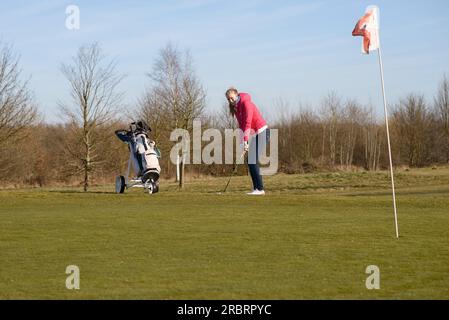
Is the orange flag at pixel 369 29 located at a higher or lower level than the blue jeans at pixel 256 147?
higher

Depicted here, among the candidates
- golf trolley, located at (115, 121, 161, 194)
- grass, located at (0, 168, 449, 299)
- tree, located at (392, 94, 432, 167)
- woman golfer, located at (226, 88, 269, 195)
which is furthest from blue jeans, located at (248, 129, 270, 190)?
tree, located at (392, 94, 432, 167)

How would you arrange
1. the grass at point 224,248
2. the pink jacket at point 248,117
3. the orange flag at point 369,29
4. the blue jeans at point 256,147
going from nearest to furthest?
the grass at point 224,248, the orange flag at point 369,29, the pink jacket at point 248,117, the blue jeans at point 256,147

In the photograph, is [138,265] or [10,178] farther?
[10,178]

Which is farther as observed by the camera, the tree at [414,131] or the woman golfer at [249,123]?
the tree at [414,131]

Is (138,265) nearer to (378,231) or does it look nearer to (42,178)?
(378,231)

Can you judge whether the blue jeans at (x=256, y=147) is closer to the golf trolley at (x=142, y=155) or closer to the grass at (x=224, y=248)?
the grass at (x=224, y=248)

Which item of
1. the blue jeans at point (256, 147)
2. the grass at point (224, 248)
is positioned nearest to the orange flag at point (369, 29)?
the grass at point (224, 248)

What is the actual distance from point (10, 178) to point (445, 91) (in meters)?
52.4

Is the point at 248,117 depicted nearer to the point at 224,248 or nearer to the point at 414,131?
the point at 224,248

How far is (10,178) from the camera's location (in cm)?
5469

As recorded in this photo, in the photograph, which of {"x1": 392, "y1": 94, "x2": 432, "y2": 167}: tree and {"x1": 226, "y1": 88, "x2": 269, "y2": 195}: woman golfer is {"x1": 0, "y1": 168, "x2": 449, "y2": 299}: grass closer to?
{"x1": 226, "y1": 88, "x2": 269, "y2": 195}: woman golfer

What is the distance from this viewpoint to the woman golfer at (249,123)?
647 inches
